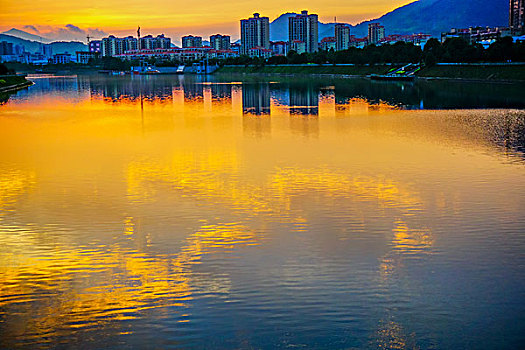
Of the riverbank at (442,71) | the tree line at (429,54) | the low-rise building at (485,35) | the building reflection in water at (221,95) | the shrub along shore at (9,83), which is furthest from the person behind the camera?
the low-rise building at (485,35)

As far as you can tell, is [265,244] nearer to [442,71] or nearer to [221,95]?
[221,95]

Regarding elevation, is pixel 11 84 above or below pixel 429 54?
below

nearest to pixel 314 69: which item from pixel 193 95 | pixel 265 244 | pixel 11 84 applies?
pixel 11 84

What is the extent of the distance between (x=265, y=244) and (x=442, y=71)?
2339 inches

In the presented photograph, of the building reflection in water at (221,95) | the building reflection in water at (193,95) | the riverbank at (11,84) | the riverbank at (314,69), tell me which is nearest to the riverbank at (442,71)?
the riverbank at (314,69)

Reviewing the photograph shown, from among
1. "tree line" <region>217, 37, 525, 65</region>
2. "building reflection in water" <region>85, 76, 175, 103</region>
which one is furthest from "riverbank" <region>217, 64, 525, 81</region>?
"building reflection in water" <region>85, 76, 175, 103</region>

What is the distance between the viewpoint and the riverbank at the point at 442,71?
5283 centimetres

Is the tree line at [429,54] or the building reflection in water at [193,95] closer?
the building reflection in water at [193,95]

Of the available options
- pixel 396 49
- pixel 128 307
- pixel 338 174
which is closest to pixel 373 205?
pixel 338 174

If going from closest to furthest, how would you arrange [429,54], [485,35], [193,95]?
[193,95] < [429,54] < [485,35]

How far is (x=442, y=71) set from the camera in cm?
6406

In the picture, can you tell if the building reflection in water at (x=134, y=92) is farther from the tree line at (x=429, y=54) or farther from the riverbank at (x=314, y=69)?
the tree line at (x=429, y=54)

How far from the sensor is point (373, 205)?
36.0 ft

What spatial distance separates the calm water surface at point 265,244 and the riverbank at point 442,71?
1466 inches
